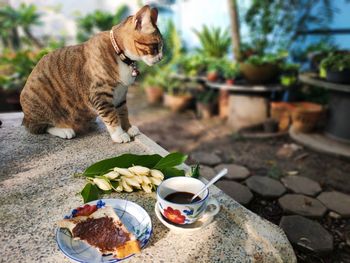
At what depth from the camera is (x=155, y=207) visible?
3.70 feet

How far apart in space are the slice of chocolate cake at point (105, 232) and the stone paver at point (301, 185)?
2.14 metres

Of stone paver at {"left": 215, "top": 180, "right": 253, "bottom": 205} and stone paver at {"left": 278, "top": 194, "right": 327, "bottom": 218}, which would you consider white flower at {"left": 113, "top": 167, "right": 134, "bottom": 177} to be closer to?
stone paver at {"left": 215, "top": 180, "right": 253, "bottom": 205}

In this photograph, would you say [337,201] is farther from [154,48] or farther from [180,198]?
[154,48]

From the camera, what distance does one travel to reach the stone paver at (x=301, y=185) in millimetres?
2656

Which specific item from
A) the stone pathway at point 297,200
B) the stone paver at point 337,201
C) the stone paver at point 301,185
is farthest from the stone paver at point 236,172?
the stone paver at point 337,201

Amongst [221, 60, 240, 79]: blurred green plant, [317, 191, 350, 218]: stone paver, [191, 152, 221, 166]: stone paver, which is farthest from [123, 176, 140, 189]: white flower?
[221, 60, 240, 79]: blurred green plant

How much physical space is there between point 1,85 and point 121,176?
3.28 m

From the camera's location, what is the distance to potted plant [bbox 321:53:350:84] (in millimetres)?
3296

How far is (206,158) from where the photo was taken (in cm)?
353

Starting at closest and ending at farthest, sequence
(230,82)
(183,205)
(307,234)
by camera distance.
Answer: (183,205)
(307,234)
(230,82)

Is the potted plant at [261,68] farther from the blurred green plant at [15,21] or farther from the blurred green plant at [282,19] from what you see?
the blurred green plant at [15,21]

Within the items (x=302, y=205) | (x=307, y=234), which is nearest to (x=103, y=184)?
(x=307, y=234)

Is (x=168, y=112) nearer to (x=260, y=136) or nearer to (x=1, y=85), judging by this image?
(x=260, y=136)

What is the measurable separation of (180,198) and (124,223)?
0.23 m
